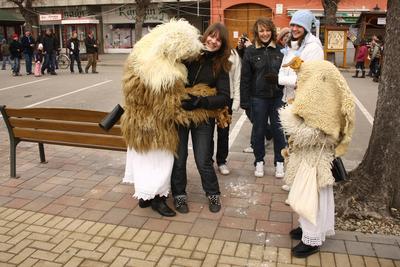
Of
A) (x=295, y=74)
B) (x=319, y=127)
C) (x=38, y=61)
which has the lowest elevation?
(x=319, y=127)

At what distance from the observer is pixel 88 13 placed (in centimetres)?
3209

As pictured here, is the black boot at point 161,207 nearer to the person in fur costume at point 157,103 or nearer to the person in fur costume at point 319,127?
the person in fur costume at point 157,103

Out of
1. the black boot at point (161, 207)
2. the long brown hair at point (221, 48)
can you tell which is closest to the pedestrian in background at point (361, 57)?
the long brown hair at point (221, 48)

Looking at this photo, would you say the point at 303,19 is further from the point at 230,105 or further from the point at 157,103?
Answer: the point at 157,103

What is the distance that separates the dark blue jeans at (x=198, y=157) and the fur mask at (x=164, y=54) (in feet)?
1.76

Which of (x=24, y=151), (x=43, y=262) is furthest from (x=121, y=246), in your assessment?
(x=24, y=151)

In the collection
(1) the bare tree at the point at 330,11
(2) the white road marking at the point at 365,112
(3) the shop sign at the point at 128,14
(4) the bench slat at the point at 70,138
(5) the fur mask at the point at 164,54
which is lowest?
(2) the white road marking at the point at 365,112

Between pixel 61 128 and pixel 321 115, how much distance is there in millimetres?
3011

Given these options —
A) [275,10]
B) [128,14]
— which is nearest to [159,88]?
[275,10]

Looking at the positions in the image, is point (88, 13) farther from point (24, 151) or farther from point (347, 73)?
point (24, 151)

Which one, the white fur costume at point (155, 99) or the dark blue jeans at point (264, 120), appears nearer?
the white fur costume at point (155, 99)

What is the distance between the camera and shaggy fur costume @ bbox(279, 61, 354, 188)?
303cm

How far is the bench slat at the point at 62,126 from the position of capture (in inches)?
182

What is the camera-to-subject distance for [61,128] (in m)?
4.84
